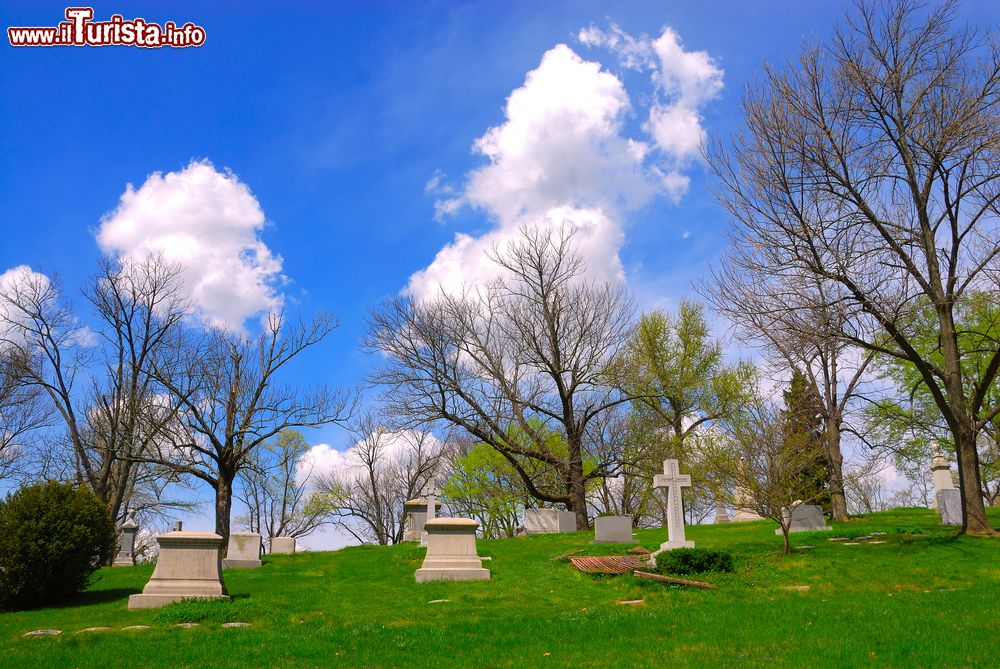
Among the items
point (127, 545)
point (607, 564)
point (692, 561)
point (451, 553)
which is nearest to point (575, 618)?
point (692, 561)

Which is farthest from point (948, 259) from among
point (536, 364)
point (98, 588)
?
point (98, 588)

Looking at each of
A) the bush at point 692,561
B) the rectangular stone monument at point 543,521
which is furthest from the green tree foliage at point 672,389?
the bush at point 692,561

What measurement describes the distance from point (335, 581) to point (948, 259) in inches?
651

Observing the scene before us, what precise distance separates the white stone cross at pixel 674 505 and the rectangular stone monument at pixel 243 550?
35.5 feet

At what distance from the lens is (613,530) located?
62.1 feet

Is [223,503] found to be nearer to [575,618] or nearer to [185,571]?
[185,571]

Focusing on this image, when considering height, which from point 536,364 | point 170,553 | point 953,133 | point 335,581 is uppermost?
point 953,133

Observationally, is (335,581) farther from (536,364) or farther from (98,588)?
(536,364)

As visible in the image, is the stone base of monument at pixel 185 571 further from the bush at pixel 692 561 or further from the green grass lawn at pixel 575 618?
the bush at pixel 692 561

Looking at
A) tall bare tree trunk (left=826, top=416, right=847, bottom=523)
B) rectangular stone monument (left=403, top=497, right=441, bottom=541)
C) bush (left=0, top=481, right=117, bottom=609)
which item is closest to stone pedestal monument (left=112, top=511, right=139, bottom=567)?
rectangular stone monument (left=403, top=497, right=441, bottom=541)

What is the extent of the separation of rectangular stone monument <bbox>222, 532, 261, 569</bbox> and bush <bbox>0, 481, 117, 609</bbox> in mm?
5148

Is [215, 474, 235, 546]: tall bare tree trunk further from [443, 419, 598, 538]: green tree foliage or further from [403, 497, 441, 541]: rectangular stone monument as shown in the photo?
[443, 419, 598, 538]: green tree foliage

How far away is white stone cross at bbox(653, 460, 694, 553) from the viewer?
1524 centimetres

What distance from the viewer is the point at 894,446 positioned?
100 ft
